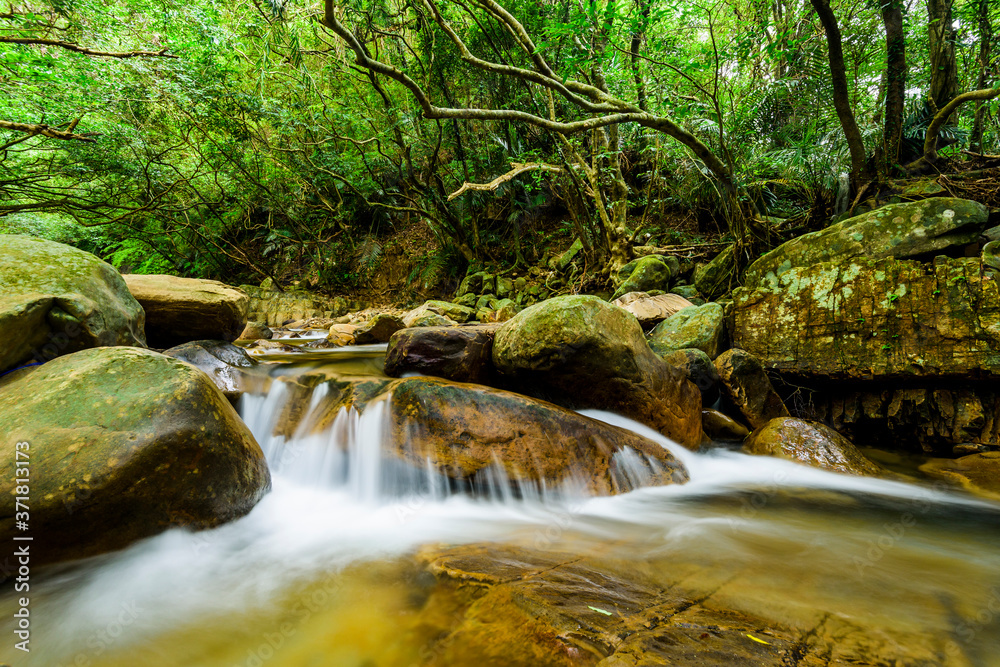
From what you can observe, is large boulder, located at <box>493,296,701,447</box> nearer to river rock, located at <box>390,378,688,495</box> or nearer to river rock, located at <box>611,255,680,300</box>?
river rock, located at <box>390,378,688,495</box>

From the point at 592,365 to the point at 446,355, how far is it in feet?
4.96

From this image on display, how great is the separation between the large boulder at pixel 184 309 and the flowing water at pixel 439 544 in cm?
175

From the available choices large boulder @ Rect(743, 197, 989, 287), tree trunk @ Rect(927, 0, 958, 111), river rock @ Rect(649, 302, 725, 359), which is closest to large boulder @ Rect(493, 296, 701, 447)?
river rock @ Rect(649, 302, 725, 359)

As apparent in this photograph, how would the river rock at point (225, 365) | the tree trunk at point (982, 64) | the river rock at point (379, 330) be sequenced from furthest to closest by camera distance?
the river rock at point (379, 330), the tree trunk at point (982, 64), the river rock at point (225, 365)

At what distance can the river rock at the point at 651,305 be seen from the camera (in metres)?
6.29

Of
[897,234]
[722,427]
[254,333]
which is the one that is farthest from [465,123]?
[722,427]

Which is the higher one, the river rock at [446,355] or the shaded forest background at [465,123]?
the shaded forest background at [465,123]

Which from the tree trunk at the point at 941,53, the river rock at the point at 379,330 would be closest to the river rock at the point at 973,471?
the tree trunk at the point at 941,53

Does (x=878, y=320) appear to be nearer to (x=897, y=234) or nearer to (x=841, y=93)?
(x=897, y=234)

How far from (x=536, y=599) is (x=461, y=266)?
11.7 meters

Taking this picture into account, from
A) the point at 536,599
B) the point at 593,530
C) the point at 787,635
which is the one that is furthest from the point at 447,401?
the point at 787,635

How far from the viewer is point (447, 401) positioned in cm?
348

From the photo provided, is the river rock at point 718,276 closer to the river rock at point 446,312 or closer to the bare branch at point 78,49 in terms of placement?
the river rock at point 446,312

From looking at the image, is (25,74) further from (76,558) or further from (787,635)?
(787,635)
